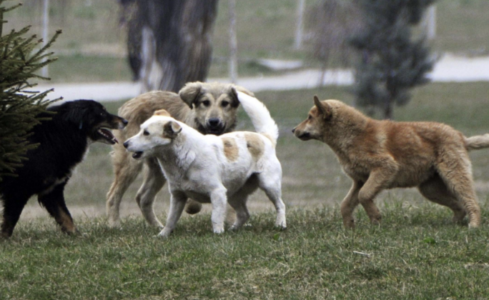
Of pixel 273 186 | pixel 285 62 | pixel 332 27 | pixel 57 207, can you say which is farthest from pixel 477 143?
pixel 285 62

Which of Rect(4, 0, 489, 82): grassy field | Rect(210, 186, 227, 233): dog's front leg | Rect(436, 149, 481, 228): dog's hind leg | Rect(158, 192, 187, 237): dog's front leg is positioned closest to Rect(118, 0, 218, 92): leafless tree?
Rect(158, 192, 187, 237): dog's front leg

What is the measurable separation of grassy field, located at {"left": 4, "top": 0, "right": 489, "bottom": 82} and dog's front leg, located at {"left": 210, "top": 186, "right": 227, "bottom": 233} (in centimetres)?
2352

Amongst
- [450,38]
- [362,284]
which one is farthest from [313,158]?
[450,38]

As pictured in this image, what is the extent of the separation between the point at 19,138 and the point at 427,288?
3929 millimetres

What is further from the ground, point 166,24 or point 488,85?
point 166,24

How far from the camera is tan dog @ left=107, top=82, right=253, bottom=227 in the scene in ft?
30.3

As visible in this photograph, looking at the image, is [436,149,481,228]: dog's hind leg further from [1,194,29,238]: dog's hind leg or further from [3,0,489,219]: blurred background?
[1,194,29,238]: dog's hind leg

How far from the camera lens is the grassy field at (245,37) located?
1379 inches

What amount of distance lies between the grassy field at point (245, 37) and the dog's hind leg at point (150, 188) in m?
21.4

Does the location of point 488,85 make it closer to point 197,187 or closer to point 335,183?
point 335,183

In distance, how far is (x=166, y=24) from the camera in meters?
15.8

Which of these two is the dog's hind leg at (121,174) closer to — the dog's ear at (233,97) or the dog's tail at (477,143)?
the dog's ear at (233,97)

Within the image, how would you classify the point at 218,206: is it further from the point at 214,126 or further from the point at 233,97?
the point at 233,97

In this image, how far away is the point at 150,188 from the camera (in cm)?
932
